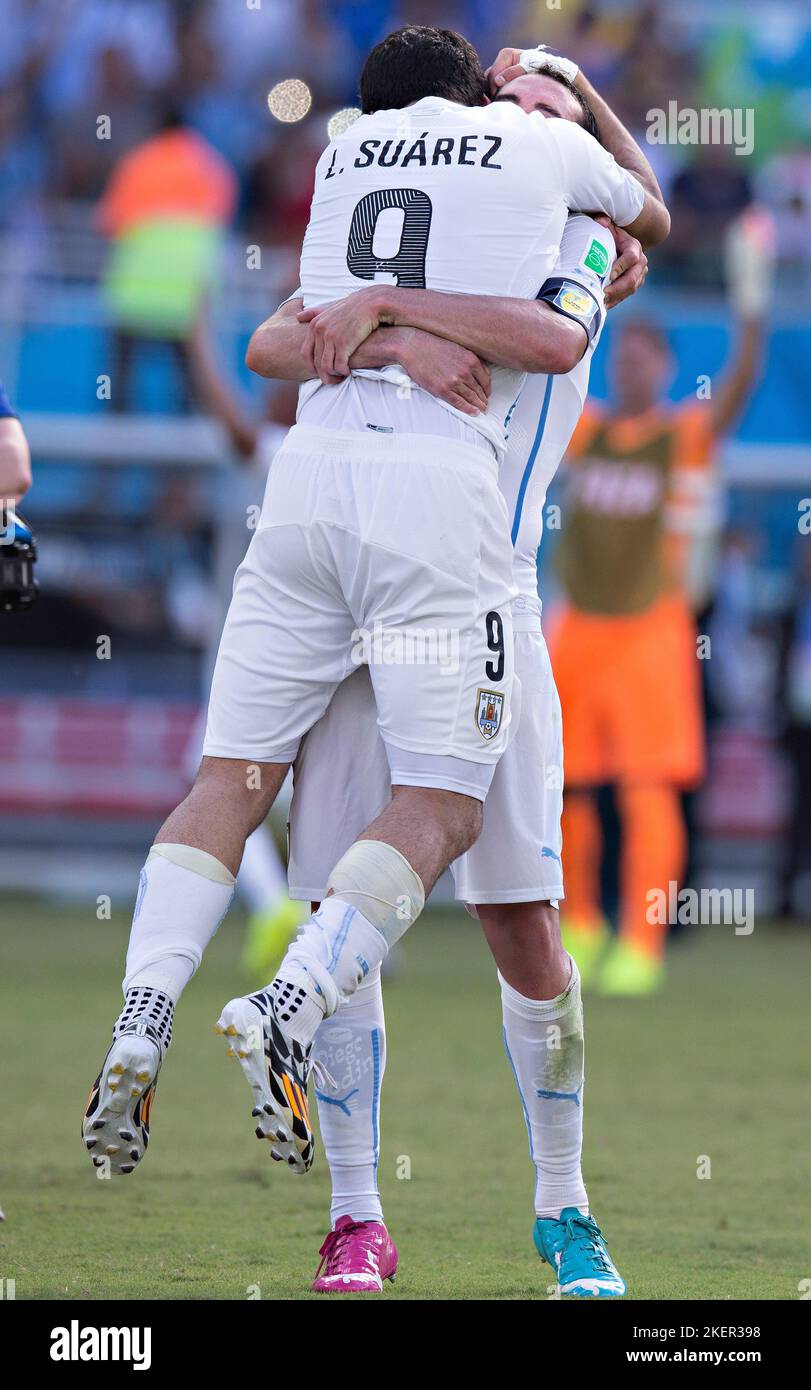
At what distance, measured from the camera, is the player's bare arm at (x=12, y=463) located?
4.29 m

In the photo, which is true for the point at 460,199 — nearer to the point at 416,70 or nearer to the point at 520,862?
the point at 416,70

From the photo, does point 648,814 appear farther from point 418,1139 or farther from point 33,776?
point 33,776

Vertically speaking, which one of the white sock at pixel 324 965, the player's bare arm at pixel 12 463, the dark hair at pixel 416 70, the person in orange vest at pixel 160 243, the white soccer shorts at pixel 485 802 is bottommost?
the white sock at pixel 324 965

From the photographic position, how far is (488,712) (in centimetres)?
354

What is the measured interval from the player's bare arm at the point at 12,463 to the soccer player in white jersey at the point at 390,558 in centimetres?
79

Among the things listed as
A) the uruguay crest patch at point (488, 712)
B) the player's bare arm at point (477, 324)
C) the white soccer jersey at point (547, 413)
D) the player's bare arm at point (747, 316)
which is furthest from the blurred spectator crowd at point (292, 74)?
the uruguay crest patch at point (488, 712)

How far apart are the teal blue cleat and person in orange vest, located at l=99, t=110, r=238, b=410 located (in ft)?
28.6

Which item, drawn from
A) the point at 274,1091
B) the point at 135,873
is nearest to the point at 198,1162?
the point at 274,1091

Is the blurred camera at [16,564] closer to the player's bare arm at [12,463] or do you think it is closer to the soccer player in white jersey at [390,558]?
the player's bare arm at [12,463]

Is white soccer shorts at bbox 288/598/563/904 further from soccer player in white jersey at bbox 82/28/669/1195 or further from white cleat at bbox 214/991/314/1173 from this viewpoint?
white cleat at bbox 214/991/314/1173

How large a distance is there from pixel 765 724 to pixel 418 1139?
811 centimetres

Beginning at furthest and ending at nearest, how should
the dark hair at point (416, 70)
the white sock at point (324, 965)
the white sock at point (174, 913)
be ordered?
A: 1. the dark hair at point (416, 70)
2. the white sock at point (174, 913)
3. the white sock at point (324, 965)

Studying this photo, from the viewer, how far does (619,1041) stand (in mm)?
7426

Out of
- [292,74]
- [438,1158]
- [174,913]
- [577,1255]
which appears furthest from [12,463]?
[292,74]
